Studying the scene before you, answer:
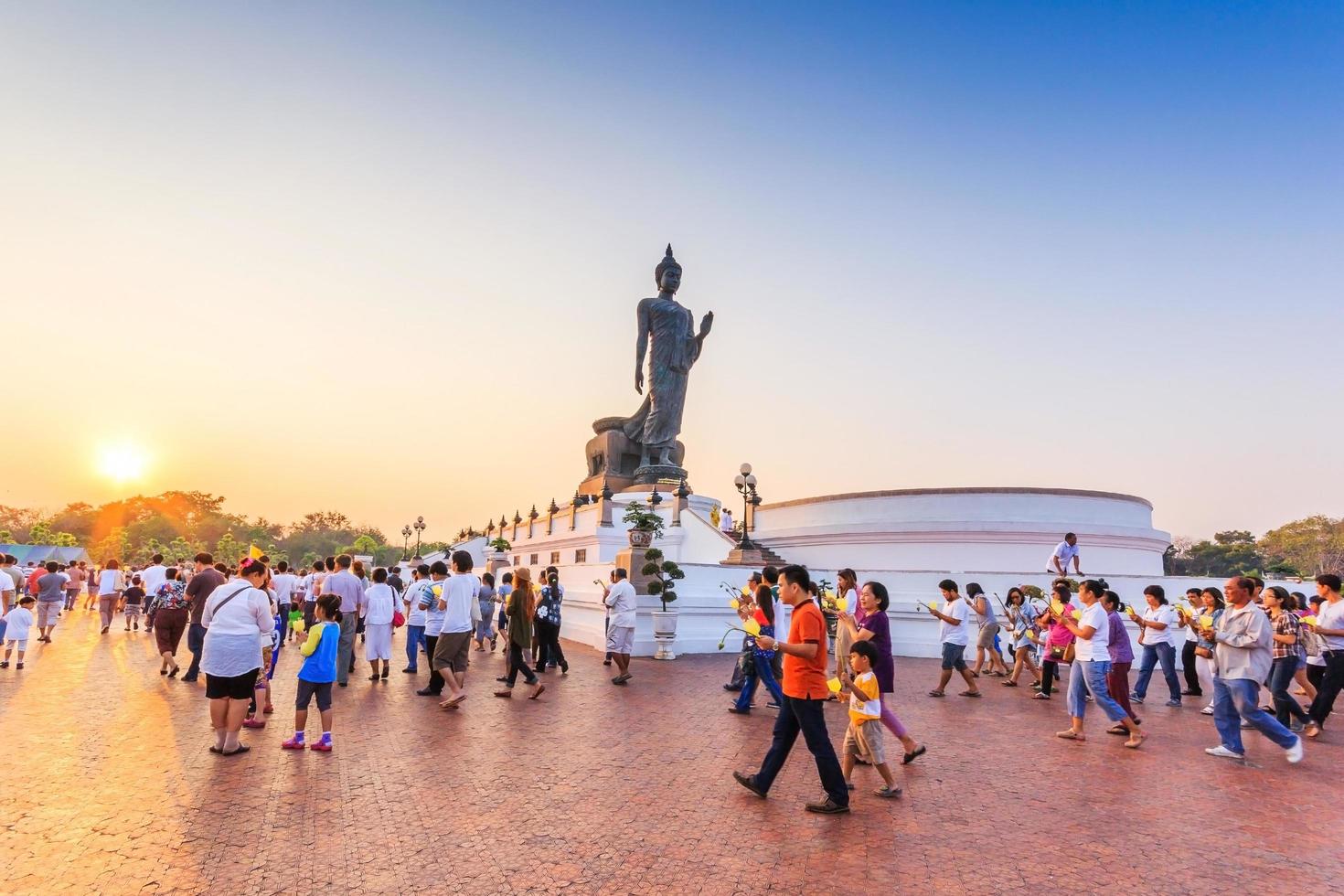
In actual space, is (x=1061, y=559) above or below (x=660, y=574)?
above

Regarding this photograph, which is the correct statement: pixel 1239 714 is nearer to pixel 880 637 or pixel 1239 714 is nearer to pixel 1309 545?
pixel 880 637

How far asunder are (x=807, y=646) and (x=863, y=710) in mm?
1214

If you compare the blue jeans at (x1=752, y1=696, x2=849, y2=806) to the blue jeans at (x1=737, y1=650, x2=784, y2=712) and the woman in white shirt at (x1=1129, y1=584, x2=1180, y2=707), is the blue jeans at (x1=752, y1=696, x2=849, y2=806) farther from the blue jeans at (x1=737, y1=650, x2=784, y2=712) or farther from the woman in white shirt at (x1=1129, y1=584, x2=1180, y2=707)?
the woman in white shirt at (x1=1129, y1=584, x2=1180, y2=707)

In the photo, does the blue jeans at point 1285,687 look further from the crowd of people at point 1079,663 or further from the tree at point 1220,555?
the tree at point 1220,555

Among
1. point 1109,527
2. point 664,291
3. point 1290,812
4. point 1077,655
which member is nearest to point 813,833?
point 1290,812

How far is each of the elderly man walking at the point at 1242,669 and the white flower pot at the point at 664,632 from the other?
8333 millimetres

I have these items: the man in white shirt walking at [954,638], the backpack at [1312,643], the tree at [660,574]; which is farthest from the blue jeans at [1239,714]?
the tree at [660,574]

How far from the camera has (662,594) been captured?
1362cm

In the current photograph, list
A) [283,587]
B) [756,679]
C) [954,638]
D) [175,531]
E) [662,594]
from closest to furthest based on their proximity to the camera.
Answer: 1. [756,679]
2. [954,638]
3. [283,587]
4. [662,594]
5. [175,531]

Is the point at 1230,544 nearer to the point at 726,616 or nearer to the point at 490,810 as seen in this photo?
the point at 726,616

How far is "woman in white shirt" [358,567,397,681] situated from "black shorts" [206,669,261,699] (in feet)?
13.4

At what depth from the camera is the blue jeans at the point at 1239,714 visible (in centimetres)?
662

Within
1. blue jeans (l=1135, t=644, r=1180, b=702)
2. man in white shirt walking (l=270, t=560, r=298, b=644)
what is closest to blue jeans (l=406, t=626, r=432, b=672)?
man in white shirt walking (l=270, t=560, r=298, b=644)

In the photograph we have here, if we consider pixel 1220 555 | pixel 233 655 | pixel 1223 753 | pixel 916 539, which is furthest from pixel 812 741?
pixel 1220 555
